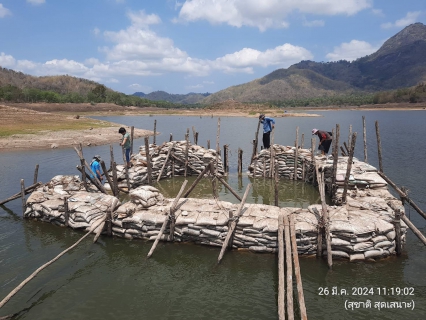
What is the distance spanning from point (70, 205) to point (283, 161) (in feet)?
42.5

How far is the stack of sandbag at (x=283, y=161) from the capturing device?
19.0 meters

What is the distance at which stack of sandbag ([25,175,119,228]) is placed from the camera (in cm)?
1176

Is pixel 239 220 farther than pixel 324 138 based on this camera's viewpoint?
No

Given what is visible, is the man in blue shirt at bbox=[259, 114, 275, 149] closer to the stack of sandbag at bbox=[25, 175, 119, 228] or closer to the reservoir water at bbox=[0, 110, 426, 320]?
the reservoir water at bbox=[0, 110, 426, 320]

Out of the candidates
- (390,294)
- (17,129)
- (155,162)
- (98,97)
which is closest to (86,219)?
(155,162)

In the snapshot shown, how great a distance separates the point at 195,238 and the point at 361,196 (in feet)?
23.9

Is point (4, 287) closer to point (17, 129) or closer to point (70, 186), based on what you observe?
point (70, 186)

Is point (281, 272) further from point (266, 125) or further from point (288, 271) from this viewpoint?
point (266, 125)

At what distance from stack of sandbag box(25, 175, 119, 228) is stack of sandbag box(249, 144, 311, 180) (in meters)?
10.5

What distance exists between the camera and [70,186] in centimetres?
1353

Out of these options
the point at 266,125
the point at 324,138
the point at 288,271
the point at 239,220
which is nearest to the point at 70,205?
the point at 239,220

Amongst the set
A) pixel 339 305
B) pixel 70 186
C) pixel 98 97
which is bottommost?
pixel 339 305

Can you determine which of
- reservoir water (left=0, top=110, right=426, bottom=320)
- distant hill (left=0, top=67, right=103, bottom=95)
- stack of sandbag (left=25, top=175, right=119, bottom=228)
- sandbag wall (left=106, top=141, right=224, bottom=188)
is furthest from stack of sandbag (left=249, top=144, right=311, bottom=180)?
distant hill (left=0, top=67, right=103, bottom=95)

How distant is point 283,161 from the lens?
767 inches
